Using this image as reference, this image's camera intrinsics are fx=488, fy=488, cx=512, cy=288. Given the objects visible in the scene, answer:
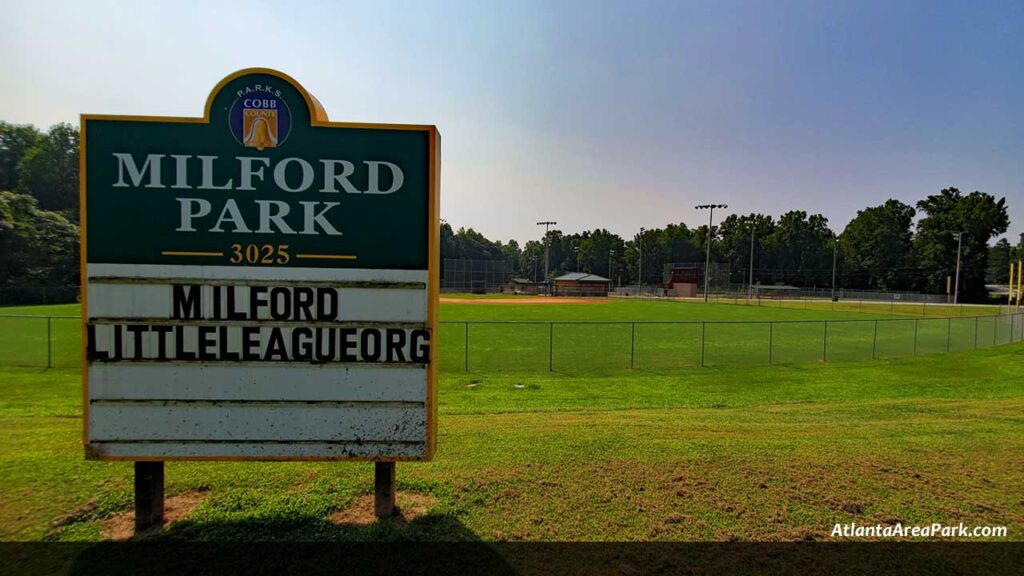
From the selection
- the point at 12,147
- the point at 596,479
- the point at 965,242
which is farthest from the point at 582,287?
the point at 12,147

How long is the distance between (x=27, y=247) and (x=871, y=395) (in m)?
81.3

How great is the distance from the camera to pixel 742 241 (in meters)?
125

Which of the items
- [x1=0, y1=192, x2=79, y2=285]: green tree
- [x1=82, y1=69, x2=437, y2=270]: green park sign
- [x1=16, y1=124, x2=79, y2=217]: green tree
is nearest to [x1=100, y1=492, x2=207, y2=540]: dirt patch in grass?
[x1=82, y1=69, x2=437, y2=270]: green park sign

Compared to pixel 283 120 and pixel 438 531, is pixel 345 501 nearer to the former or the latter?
pixel 438 531

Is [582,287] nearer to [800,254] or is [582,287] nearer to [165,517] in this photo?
[800,254]

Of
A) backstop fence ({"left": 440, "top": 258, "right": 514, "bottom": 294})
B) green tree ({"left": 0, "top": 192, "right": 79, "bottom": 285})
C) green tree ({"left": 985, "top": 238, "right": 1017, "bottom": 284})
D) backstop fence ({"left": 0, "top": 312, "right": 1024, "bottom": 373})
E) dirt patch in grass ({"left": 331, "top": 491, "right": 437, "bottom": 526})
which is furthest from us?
green tree ({"left": 985, "top": 238, "right": 1017, "bottom": 284})

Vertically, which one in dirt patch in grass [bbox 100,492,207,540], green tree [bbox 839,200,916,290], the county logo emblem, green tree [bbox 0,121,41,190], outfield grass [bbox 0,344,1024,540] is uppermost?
green tree [bbox 0,121,41,190]

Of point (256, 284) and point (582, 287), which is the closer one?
point (256, 284)

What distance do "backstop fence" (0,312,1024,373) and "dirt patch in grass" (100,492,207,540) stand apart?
10491mm

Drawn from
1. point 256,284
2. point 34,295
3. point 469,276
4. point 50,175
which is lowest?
point 34,295

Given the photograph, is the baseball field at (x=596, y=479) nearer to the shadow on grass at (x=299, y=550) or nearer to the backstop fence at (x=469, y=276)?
the shadow on grass at (x=299, y=550)

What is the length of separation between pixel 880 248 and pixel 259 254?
13217cm

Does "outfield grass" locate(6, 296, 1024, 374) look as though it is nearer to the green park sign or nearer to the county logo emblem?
the green park sign

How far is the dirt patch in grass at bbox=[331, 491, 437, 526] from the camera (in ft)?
13.0
